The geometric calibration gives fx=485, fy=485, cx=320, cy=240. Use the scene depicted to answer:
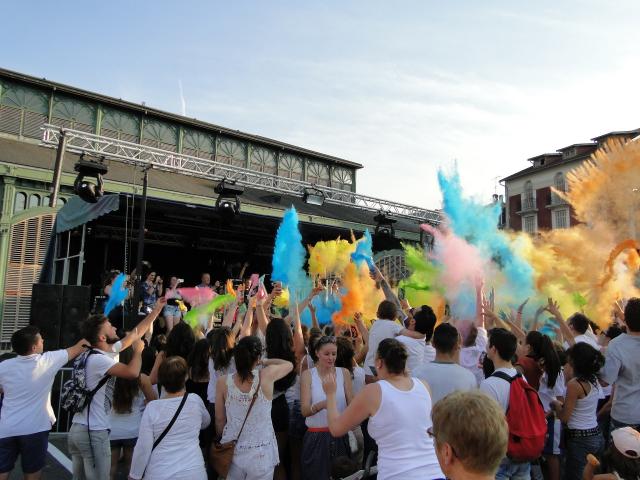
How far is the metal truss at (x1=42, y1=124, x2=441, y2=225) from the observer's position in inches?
496

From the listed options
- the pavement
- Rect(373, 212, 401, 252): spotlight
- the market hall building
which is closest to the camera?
the pavement

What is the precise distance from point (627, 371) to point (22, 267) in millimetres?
13575

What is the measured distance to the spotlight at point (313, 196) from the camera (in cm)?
1762

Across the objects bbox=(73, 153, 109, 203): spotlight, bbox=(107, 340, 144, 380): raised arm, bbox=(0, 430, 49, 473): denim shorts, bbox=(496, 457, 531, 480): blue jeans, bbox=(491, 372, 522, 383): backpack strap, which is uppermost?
bbox=(73, 153, 109, 203): spotlight

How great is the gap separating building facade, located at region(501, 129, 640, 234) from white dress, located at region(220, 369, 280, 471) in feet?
136

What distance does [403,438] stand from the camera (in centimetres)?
263

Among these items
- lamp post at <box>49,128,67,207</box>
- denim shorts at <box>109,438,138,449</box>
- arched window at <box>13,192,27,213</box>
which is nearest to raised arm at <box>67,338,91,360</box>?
denim shorts at <box>109,438,138,449</box>

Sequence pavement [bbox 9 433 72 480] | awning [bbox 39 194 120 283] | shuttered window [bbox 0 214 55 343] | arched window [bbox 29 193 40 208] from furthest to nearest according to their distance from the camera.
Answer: arched window [bbox 29 193 40 208]
shuttered window [bbox 0 214 55 343]
awning [bbox 39 194 120 283]
pavement [bbox 9 433 72 480]

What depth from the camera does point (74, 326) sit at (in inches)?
336

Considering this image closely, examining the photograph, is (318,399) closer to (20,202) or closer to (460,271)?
(460,271)

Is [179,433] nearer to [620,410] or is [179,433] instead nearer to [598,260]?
[620,410]

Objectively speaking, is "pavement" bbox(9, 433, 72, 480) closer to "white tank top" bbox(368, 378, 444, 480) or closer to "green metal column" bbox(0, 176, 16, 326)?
"white tank top" bbox(368, 378, 444, 480)

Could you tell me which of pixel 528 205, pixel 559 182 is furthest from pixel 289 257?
pixel 528 205

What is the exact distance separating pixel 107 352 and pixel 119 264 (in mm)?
17867
